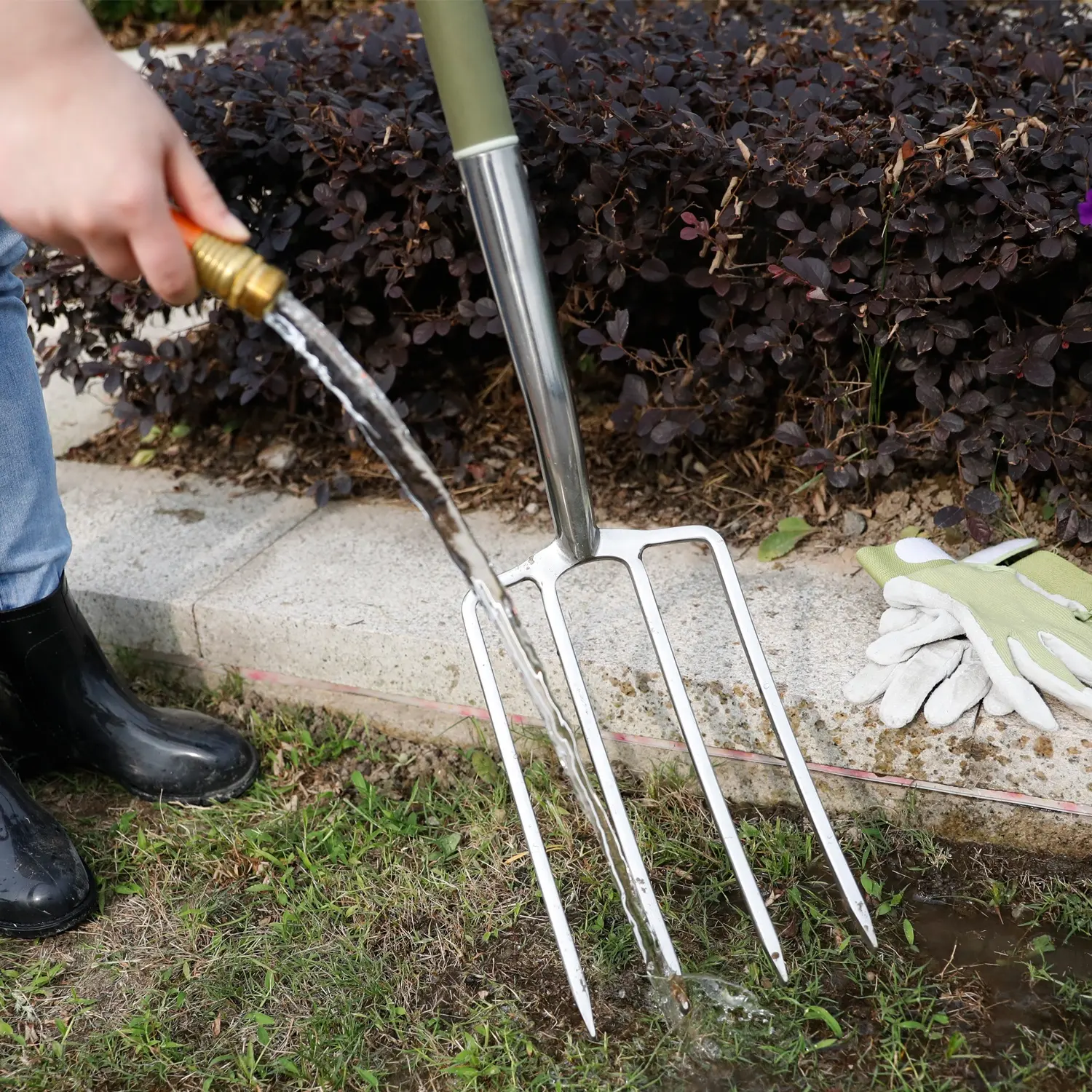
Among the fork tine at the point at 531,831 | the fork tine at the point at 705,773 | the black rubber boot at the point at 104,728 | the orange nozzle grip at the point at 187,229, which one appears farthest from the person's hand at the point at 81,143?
the black rubber boot at the point at 104,728

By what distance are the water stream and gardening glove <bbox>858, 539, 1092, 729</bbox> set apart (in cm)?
57

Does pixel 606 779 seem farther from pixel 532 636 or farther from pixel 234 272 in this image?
pixel 234 272

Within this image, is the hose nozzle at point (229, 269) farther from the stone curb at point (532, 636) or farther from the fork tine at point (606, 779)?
the stone curb at point (532, 636)

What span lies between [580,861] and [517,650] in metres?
0.47

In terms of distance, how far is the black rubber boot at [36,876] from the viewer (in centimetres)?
162

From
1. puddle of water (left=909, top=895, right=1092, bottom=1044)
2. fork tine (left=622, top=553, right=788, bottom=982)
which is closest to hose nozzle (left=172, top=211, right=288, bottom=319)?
fork tine (left=622, top=553, right=788, bottom=982)

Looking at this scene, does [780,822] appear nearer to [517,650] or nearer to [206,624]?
[517,650]

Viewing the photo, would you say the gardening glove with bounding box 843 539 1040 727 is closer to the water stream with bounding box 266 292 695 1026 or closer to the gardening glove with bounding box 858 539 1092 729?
the gardening glove with bounding box 858 539 1092 729

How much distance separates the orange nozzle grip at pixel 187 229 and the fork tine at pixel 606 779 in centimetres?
73

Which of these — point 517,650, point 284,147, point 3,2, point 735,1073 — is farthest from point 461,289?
point 735,1073

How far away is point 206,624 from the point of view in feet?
6.90

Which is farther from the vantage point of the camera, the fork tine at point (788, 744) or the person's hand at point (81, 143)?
the fork tine at point (788, 744)

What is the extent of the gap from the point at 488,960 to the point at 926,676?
782 millimetres

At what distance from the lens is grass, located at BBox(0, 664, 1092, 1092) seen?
1367 mm
